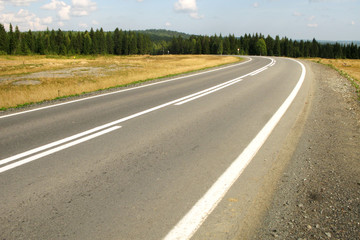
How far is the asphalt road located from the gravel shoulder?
359 mm

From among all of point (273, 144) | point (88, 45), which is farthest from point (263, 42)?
point (273, 144)

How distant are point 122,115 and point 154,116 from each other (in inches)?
35.7

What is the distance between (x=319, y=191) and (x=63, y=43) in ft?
399

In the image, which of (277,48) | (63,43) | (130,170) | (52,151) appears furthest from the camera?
(277,48)

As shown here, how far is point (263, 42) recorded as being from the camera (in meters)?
119

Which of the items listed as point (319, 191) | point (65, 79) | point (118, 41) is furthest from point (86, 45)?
point (319, 191)

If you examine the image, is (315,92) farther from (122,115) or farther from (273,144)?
(122,115)

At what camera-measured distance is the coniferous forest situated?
10469 cm

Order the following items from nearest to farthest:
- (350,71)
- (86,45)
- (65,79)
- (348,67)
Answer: (65,79) → (350,71) → (348,67) → (86,45)

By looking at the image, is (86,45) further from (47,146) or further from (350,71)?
(47,146)

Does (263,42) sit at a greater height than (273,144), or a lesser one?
greater

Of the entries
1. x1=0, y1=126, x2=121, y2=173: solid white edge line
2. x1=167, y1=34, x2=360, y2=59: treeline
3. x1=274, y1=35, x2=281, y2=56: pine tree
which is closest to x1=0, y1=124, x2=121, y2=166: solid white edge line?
x1=0, y1=126, x2=121, y2=173: solid white edge line

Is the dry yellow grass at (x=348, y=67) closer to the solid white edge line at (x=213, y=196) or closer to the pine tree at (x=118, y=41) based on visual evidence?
the solid white edge line at (x=213, y=196)

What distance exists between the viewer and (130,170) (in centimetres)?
427
